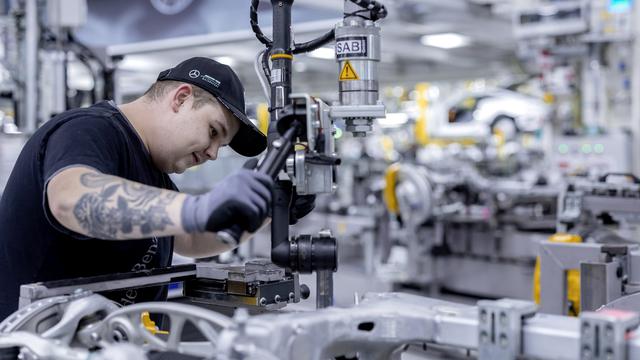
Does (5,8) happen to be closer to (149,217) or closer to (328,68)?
(149,217)

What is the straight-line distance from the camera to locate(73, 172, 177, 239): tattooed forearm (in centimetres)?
148

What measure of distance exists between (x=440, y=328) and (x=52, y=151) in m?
0.98

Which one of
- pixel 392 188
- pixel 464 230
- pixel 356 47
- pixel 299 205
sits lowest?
pixel 464 230

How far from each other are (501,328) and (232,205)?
1.89 feet

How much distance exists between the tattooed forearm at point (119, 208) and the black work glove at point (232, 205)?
68mm

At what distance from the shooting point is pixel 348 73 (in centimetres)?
173

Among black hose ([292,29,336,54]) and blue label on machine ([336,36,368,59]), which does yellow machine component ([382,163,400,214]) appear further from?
blue label on machine ([336,36,368,59])

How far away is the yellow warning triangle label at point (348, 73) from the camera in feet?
5.66

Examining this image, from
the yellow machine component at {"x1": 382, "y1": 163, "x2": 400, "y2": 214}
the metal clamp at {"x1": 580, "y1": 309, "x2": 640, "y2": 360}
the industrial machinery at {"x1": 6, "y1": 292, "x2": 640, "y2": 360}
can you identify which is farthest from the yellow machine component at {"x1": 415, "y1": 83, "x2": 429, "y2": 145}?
the metal clamp at {"x1": 580, "y1": 309, "x2": 640, "y2": 360}

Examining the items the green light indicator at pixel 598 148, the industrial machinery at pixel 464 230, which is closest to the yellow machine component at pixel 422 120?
the industrial machinery at pixel 464 230

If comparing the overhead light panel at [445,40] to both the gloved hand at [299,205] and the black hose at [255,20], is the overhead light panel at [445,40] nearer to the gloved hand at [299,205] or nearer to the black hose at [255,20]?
the black hose at [255,20]

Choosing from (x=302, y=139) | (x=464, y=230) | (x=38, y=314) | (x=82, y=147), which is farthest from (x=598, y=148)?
(x=38, y=314)

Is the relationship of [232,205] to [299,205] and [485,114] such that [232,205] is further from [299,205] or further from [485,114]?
[485,114]

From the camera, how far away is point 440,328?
4.79ft
